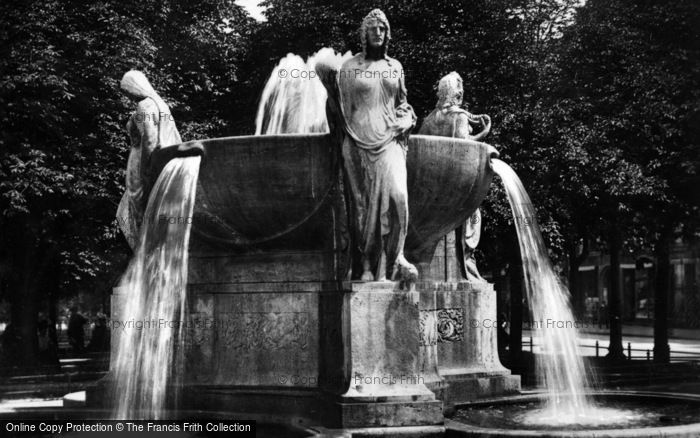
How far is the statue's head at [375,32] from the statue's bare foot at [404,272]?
200 cm

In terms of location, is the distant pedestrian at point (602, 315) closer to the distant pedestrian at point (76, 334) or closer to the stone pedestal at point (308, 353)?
the distant pedestrian at point (76, 334)

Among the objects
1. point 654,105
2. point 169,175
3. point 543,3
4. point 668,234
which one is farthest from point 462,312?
point 543,3

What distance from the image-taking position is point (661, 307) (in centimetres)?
2480

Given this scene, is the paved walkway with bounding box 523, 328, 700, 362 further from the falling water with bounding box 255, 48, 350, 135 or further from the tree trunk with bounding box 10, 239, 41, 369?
the falling water with bounding box 255, 48, 350, 135

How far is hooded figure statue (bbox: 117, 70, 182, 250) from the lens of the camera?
426 inches

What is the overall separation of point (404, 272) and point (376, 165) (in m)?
1.01

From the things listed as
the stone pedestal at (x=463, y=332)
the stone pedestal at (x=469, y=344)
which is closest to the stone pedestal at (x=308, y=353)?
the stone pedestal at (x=463, y=332)

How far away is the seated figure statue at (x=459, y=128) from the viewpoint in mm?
11883

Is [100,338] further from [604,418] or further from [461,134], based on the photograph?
[604,418]

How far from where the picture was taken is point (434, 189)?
9.89m

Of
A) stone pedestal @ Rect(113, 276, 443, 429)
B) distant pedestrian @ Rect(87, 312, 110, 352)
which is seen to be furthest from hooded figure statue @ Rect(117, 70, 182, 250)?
distant pedestrian @ Rect(87, 312, 110, 352)

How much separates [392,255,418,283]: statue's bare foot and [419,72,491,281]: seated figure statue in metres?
2.91

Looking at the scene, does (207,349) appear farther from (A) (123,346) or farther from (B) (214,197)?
(B) (214,197)

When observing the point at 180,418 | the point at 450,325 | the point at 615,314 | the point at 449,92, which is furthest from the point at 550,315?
the point at 615,314
